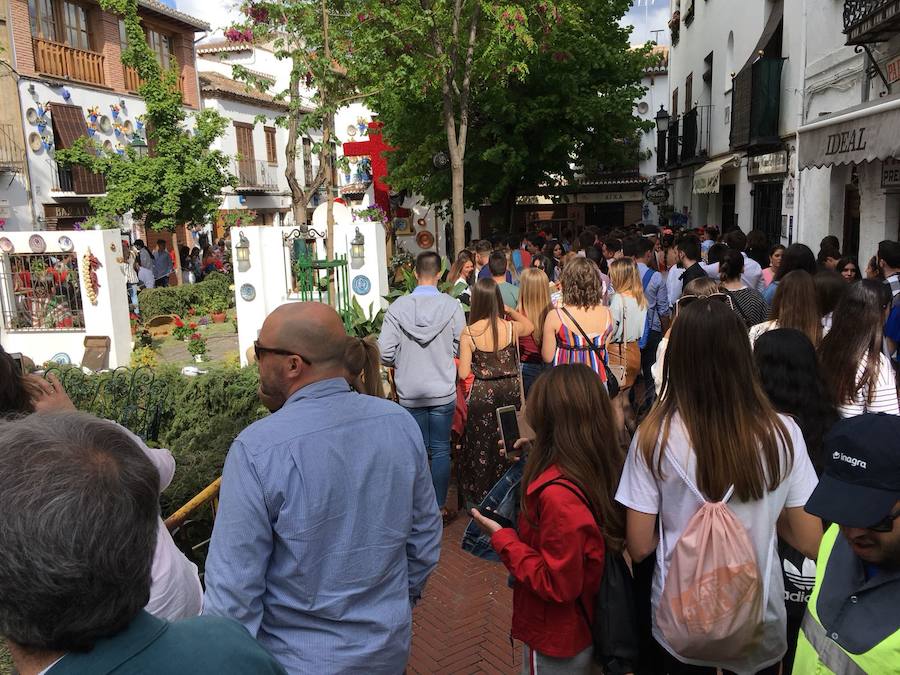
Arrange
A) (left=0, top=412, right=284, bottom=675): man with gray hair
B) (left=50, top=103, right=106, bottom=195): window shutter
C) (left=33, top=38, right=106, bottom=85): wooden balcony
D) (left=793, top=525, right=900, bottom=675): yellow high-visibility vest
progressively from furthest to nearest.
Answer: (left=50, top=103, right=106, bottom=195): window shutter → (left=33, top=38, right=106, bottom=85): wooden balcony → (left=793, top=525, right=900, bottom=675): yellow high-visibility vest → (left=0, top=412, right=284, bottom=675): man with gray hair

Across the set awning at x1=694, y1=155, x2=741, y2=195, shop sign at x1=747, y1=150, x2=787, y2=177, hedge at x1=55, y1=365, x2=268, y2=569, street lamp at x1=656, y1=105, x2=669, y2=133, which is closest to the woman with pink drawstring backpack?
hedge at x1=55, y1=365, x2=268, y2=569

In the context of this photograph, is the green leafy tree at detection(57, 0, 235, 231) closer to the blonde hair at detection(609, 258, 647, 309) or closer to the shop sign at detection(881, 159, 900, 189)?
the blonde hair at detection(609, 258, 647, 309)

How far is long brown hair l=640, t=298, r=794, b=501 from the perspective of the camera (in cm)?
233

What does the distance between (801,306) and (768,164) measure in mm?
11563

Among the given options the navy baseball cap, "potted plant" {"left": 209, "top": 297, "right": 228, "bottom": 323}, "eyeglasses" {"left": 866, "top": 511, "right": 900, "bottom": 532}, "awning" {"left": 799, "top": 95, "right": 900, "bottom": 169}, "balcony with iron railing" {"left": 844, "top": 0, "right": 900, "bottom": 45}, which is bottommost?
"potted plant" {"left": 209, "top": 297, "right": 228, "bottom": 323}

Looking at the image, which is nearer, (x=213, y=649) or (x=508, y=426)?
(x=213, y=649)

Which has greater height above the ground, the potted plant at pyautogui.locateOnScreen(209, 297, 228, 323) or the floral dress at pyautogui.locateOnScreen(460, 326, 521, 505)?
the floral dress at pyautogui.locateOnScreen(460, 326, 521, 505)

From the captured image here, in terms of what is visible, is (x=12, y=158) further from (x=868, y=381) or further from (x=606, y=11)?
(x=868, y=381)

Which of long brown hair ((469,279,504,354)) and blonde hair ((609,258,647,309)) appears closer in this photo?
long brown hair ((469,279,504,354))

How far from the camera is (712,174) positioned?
17.5 meters

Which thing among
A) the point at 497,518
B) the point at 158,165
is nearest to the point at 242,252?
the point at 158,165

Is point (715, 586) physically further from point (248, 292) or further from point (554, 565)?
point (248, 292)

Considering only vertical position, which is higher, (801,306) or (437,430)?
(801,306)

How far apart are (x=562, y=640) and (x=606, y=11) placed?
19.2 meters
